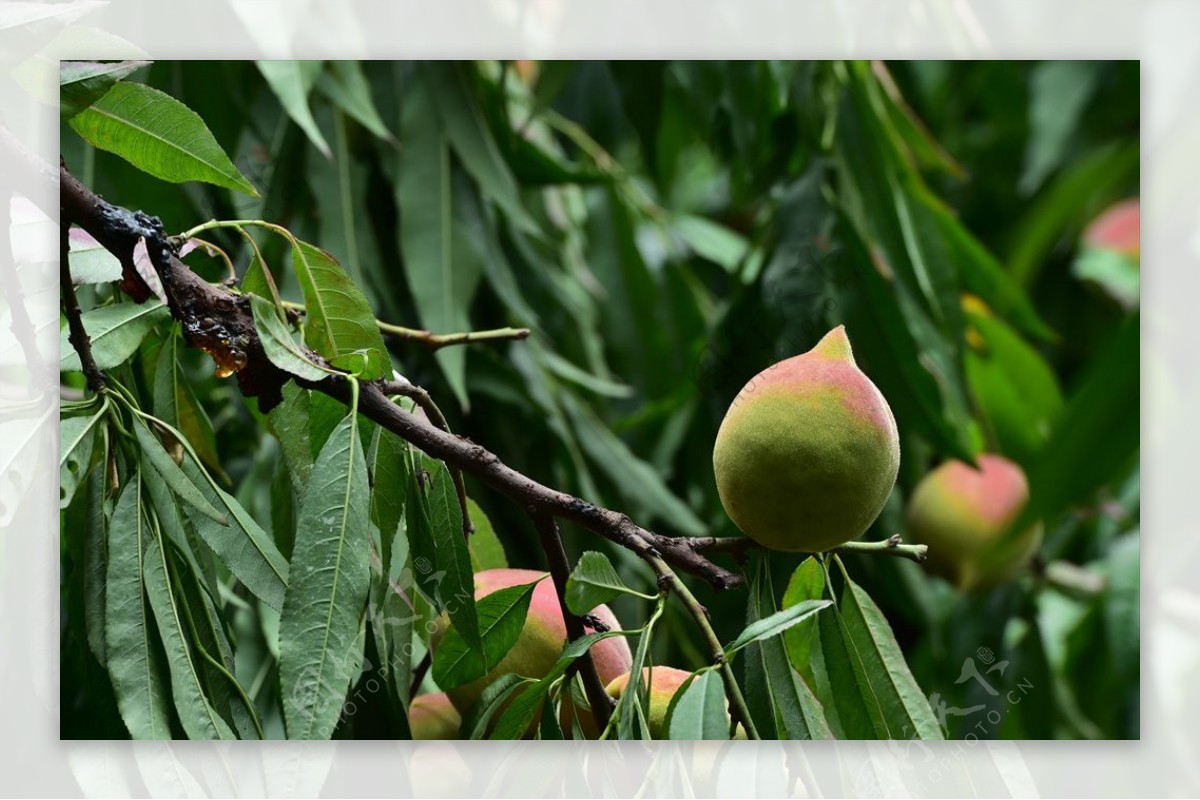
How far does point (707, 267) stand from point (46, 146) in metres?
0.76

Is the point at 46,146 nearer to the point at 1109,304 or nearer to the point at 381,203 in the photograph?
the point at 381,203

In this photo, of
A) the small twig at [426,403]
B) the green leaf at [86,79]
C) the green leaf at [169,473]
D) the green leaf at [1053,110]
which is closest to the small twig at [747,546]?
the small twig at [426,403]

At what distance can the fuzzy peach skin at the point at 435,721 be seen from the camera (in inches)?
26.9

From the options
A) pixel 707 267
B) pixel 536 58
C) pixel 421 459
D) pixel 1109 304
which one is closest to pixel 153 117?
pixel 421 459

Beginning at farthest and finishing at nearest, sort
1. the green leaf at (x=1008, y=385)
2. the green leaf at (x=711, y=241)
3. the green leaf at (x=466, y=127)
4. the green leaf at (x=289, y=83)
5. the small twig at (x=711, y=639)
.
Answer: the green leaf at (x=711, y=241) < the green leaf at (x=1008, y=385) < the green leaf at (x=466, y=127) < the green leaf at (x=289, y=83) < the small twig at (x=711, y=639)

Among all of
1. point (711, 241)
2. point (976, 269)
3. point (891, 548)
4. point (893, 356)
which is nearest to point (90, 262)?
point (891, 548)

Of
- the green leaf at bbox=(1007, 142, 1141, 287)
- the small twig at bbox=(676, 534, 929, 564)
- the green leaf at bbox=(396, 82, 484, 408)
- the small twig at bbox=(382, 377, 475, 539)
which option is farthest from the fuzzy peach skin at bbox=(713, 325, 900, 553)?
the green leaf at bbox=(1007, 142, 1141, 287)

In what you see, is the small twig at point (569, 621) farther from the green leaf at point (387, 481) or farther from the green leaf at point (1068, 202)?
the green leaf at point (1068, 202)

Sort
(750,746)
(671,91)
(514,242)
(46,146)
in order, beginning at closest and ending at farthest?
(750,746) → (46,146) → (514,242) → (671,91)

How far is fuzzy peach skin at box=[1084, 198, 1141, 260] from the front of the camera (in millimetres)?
994

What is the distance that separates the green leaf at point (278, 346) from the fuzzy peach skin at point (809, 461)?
0.55 ft

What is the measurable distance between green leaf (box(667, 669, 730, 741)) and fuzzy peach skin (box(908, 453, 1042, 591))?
0.39 meters

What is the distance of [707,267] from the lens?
1.37 metres

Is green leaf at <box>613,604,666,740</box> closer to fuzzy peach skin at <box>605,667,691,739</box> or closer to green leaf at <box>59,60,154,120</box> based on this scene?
fuzzy peach skin at <box>605,667,691,739</box>
